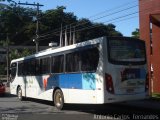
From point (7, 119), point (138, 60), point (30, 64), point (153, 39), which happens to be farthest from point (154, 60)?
point (7, 119)

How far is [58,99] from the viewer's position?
18547mm

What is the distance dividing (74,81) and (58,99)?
6.99 ft

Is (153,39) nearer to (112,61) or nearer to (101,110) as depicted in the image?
(101,110)

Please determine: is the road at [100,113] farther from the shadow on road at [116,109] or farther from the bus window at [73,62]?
the bus window at [73,62]

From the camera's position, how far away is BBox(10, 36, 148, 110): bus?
584 inches

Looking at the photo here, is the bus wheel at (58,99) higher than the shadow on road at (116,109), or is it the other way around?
the bus wheel at (58,99)

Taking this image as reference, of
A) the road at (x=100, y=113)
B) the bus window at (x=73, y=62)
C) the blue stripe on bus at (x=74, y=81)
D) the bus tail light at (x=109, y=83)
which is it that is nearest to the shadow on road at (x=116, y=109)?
the road at (x=100, y=113)

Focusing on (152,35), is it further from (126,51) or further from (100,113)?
(126,51)

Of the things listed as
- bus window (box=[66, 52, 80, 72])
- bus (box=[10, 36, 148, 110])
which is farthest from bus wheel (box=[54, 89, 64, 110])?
bus window (box=[66, 52, 80, 72])

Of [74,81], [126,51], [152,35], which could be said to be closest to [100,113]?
[74,81]

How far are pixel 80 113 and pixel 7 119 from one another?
335cm

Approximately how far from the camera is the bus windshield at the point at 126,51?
15125 millimetres

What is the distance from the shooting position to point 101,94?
14695 mm

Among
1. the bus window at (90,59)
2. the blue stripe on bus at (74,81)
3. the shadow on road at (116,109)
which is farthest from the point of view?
the shadow on road at (116,109)
